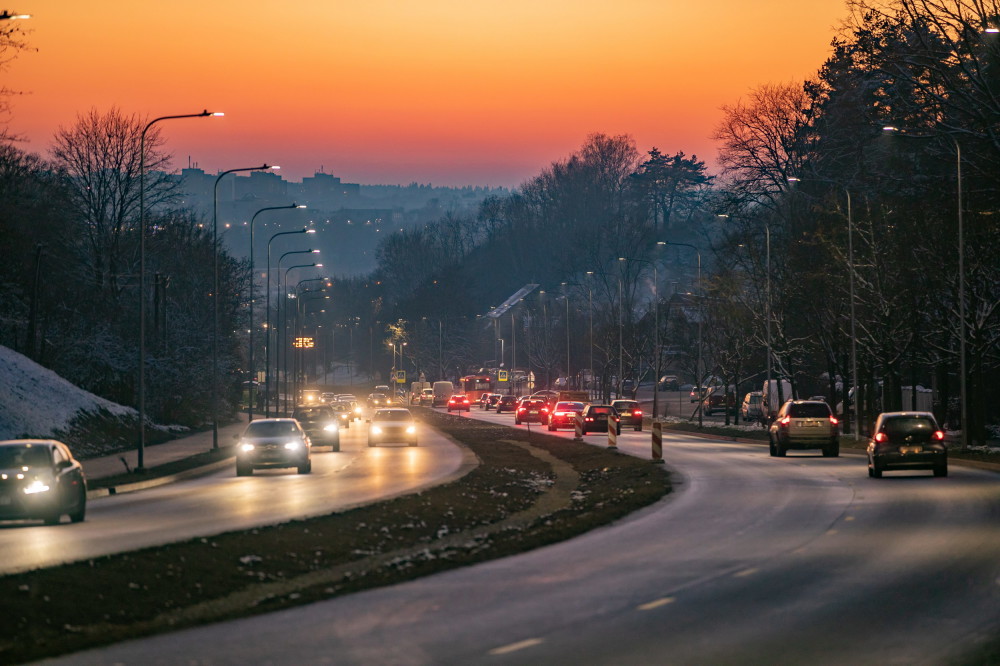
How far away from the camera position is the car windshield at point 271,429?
42.3 metres

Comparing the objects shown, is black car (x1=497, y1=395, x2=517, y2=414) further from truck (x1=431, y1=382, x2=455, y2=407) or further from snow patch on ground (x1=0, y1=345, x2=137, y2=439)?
snow patch on ground (x1=0, y1=345, x2=137, y2=439)

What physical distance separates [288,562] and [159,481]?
21.1 m

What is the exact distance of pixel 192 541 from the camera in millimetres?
20484

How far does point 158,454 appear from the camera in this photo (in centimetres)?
5416

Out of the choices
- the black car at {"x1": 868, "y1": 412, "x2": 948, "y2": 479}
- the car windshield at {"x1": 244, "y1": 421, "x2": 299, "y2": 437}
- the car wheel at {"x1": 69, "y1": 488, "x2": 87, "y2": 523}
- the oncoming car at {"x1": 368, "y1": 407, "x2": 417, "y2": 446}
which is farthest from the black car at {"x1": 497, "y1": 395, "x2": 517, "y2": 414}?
the car wheel at {"x1": 69, "y1": 488, "x2": 87, "y2": 523}

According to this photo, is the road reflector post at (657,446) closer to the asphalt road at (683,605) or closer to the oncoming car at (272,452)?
the oncoming car at (272,452)

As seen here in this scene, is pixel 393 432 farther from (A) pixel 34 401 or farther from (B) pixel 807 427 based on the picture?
(B) pixel 807 427

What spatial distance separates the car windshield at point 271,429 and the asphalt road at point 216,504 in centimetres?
122

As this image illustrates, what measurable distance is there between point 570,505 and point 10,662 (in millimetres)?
20163

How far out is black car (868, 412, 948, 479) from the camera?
1398 inches

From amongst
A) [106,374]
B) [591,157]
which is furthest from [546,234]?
[106,374]

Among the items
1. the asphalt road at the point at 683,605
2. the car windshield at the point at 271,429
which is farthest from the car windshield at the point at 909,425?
the car windshield at the point at 271,429

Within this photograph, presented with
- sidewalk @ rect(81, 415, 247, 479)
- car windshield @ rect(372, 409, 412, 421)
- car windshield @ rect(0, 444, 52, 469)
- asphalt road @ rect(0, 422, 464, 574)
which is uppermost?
car windshield @ rect(0, 444, 52, 469)

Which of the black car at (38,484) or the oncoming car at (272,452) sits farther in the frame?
the oncoming car at (272,452)
